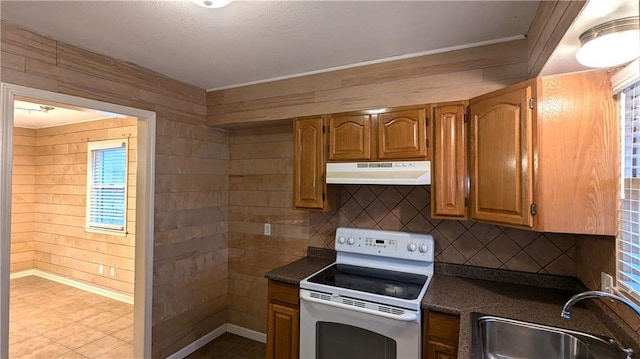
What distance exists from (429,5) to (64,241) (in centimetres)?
589

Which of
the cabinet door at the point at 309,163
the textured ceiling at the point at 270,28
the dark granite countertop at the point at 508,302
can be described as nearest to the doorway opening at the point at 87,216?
the textured ceiling at the point at 270,28

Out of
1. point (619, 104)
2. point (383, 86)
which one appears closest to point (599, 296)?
point (619, 104)

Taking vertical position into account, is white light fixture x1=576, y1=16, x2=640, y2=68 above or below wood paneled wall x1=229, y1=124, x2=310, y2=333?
above

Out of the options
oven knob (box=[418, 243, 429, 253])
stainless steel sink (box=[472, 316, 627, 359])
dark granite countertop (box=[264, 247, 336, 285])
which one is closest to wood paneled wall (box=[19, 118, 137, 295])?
dark granite countertop (box=[264, 247, 336, 285])

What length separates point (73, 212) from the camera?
4.65 metres

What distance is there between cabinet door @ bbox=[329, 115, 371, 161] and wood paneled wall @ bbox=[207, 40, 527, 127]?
15 cm

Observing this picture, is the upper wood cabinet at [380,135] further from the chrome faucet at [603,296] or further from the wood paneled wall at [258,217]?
the chrome faucet at [603,296]

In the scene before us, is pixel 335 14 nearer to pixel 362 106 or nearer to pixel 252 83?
pixel 362 106

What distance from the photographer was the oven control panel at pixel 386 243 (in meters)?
2.13

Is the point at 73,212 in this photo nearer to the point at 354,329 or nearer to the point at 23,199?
the point at 23,199

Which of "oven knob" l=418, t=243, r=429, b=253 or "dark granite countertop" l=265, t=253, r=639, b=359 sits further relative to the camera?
"oven knob" l=418, t=243, r=429, b=253

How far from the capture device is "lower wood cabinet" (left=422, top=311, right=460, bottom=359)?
1.59 m

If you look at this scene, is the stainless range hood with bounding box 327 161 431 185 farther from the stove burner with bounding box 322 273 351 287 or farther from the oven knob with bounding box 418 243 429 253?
the stove burner with bounding box 322 273 351 287

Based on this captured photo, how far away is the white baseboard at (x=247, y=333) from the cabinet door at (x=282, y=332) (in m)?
0.93
